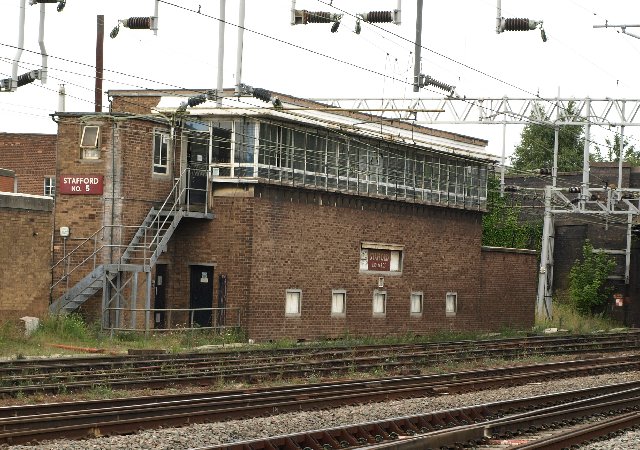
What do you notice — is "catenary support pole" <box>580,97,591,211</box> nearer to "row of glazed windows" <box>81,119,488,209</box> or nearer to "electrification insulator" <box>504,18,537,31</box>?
"row of glazed windows" <box>81,119,488,209</box>

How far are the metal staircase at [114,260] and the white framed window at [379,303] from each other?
7509mm

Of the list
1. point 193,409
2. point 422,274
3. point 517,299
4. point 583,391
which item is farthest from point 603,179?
point 193,409

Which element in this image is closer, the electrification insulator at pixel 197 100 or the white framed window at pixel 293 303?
the electrification insulator at pixel 197 100

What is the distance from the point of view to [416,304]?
39688mm

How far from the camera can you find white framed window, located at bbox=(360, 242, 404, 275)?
122ft

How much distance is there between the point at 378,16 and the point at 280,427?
39.1ft

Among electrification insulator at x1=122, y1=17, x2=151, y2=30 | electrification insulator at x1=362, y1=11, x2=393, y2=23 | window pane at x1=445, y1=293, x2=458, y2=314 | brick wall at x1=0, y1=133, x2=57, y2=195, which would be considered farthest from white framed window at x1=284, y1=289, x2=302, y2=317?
brick wall at x1=0, y1=133, x2=57, y2=195

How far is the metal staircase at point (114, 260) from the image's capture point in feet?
101

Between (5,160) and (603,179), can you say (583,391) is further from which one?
(603,179)

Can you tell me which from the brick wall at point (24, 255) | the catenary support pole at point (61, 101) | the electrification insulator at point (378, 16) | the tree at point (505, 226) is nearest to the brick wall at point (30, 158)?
the catenary support pole at point (61, 101)

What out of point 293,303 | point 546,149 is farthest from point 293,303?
point 546,149

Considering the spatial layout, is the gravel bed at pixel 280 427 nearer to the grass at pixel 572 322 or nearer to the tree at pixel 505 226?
the grass at pixel 572 322

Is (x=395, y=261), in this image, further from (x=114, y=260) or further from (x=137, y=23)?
(x=137, y=23)

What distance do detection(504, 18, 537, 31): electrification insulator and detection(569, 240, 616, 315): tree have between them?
30.2 metres
